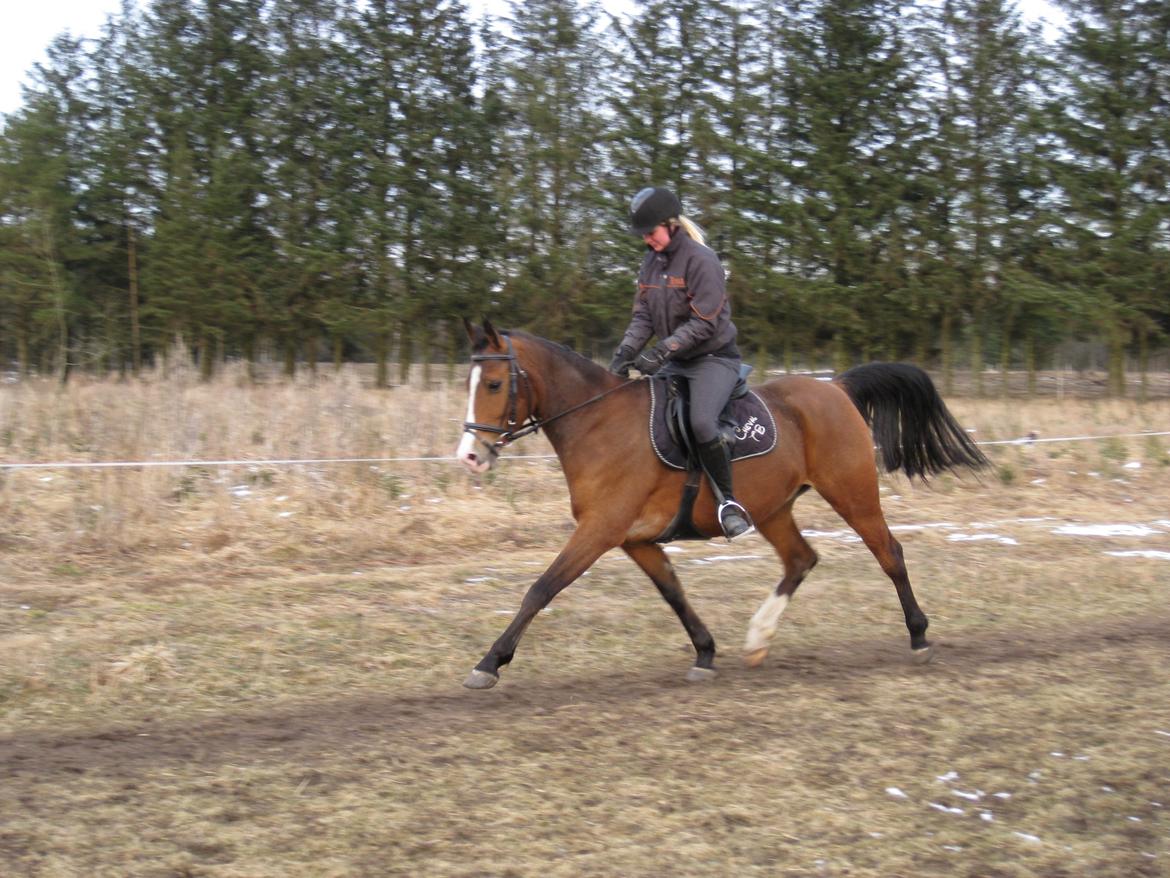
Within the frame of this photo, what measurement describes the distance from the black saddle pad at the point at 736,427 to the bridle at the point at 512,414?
0.41 m

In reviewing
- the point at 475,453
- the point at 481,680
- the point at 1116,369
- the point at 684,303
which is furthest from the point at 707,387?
the point at 1116,369

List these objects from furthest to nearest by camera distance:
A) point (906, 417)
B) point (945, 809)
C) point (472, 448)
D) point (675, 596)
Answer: point (906, 417) → point (675, 596) → point (472, 448) → point (945, 809)

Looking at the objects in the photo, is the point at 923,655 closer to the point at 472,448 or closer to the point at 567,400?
the point at 567,400

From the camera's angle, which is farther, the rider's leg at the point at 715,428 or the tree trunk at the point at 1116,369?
the tree trunk at the point at 1116,369

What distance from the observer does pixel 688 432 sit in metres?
6.25

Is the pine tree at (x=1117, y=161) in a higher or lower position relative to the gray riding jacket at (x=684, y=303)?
higher

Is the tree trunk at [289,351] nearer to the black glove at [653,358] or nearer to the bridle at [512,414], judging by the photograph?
the bridle at [512,414]

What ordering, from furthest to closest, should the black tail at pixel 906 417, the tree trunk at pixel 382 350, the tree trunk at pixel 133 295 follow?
1. the tree trunk at pixel 133 295
2. the tree trunk at pixel 382 350
3. the black tail at pixel 906 417

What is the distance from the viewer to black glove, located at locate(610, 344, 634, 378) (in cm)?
642

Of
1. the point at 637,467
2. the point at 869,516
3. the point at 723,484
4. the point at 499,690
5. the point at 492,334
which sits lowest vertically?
the point at 499,690

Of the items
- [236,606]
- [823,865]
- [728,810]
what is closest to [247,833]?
[728,810]

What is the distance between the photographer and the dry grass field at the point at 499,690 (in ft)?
13.0

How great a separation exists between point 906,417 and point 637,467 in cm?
273

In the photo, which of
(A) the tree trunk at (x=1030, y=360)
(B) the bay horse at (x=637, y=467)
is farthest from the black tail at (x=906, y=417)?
(A) the tree trunk at (x=1030, y=360)
